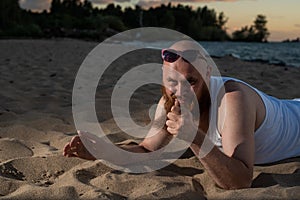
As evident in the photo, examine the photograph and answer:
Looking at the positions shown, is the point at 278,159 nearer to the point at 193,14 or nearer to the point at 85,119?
the point at 85,119

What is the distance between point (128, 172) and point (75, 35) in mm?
35192

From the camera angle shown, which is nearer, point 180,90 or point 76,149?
point 180,90

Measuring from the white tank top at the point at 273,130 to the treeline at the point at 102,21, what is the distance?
107ft

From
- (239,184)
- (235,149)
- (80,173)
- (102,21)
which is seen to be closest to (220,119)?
(235,149)

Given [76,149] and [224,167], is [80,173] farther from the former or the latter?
[224,167]

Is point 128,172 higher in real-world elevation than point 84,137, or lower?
lower

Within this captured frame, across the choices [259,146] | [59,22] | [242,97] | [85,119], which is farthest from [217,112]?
[59,22]

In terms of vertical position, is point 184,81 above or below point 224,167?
above

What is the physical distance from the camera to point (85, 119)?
12.1 ft

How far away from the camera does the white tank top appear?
93.7 inches

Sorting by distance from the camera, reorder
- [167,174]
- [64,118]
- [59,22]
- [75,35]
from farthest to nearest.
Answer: [59,22]
[75,35]
[64,118]
[167,174]

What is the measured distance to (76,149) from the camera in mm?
2535

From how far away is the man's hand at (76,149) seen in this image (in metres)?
2.53

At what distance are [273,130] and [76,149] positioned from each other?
3.70 feet
